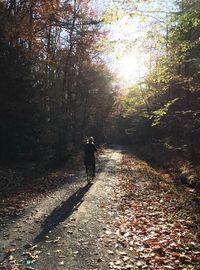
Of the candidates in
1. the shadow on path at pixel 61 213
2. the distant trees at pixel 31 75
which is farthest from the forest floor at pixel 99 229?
the distant trees at pixel 31 75

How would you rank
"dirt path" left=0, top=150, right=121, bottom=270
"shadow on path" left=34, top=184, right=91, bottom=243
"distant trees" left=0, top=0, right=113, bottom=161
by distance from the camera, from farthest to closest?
1. "distant trees" left=0, top=0, right=113, bottom=161
2. "shadow on path" left=34, top=184, right=91, bottom=243
3. "dirt path" left=0, top=150, right=121, bottom=270

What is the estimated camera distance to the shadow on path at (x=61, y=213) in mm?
9133

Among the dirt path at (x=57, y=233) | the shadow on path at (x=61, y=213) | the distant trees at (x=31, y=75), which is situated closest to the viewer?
the dirt path at (x=57, y=233)

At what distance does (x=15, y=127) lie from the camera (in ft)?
68.0

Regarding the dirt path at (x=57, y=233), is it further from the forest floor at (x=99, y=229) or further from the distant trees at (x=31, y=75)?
the distant trees at (x=31, y=75)

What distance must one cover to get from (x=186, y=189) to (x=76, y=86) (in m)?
27.3

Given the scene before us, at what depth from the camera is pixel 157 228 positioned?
31.2 feet

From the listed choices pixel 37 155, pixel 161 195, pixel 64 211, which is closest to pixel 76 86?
pixel 37 155

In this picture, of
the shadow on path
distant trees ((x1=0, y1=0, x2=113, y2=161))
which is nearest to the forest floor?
the shadow on path

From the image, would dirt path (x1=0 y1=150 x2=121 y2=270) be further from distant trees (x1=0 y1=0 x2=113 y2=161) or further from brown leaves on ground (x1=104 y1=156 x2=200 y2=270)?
distant trees (x1=0 y1=0 x2=113 y2=161)

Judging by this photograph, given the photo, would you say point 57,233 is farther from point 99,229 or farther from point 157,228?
point 157,228

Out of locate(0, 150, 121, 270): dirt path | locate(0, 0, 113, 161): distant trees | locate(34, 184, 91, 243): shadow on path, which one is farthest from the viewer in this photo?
locate(0, 0, 113, 161): distant trees

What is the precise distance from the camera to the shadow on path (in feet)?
30.0

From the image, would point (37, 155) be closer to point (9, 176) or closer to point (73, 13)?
point (9, 176)
